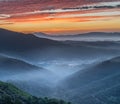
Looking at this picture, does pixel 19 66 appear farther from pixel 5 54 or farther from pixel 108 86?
pixel 108 86

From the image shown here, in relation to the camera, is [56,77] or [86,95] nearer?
[86,95]

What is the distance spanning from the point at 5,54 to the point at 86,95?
51271 millimetres

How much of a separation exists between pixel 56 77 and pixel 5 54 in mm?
18301

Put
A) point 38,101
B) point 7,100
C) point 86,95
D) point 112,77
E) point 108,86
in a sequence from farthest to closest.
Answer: point 112,77
point 108,86
point 86,95
point 38,101
point 7,100

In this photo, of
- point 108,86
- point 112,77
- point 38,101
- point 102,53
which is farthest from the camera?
point 102,53

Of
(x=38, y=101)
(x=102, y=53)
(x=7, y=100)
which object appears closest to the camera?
(x=7, y=100)

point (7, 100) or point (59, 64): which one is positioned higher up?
point (7, 100)

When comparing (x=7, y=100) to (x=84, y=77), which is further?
(x=84, y=77)

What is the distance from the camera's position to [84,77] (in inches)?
3868

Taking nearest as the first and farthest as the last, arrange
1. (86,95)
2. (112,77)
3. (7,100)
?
1. (7,100)
2. (86,95)
3. (112,77)

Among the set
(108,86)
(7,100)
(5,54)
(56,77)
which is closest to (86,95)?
(108,86)

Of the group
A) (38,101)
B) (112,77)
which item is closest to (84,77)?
(112,77)

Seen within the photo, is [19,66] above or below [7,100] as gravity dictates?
below

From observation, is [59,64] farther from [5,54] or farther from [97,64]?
[5,54]
